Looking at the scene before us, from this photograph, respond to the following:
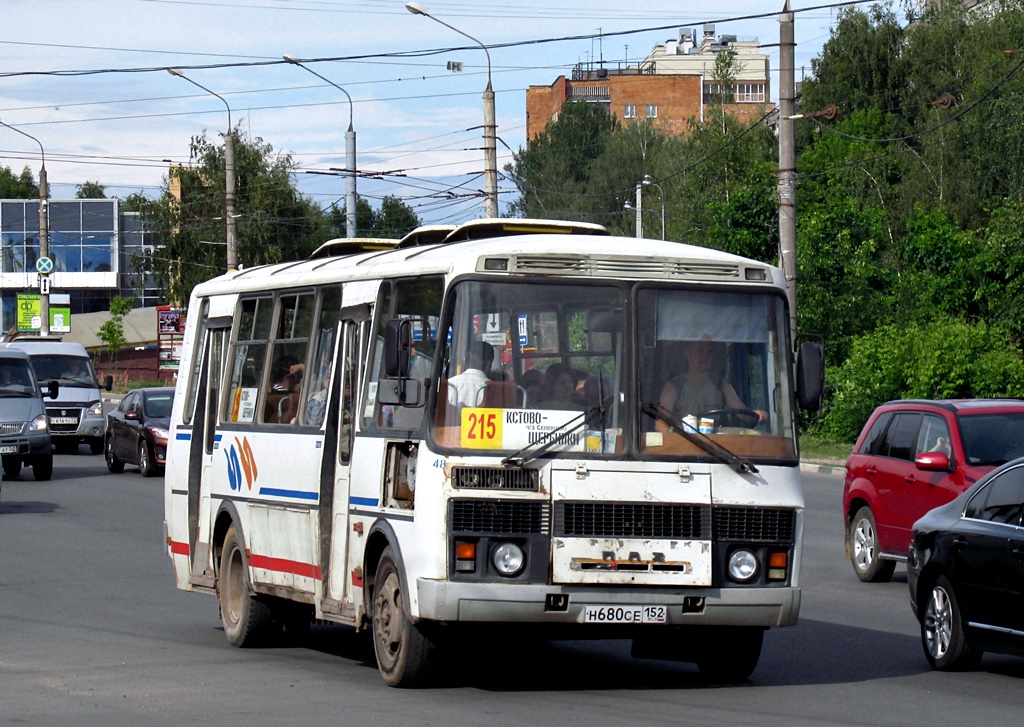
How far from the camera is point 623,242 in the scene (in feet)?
30.6

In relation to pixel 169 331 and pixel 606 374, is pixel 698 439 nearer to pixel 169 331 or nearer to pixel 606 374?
pixel 606 374

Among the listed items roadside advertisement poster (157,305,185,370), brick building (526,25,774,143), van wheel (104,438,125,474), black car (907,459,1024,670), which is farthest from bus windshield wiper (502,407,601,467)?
brick building (526,25,774,143)

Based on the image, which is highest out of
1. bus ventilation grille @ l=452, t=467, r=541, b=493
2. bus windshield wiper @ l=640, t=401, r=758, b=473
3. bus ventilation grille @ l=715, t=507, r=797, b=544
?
bus windshield wiper @ l=640, t=401, r=758, b=473

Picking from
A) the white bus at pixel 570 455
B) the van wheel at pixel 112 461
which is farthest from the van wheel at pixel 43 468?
the white bus at pixel 570 455

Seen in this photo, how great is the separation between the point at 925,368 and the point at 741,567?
24124mm

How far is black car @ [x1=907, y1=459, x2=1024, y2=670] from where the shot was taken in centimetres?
945

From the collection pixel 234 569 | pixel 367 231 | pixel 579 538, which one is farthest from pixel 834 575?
pixel 367 231

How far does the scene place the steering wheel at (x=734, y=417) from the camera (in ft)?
29.5

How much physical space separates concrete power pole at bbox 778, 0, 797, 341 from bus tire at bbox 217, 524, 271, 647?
1616cm

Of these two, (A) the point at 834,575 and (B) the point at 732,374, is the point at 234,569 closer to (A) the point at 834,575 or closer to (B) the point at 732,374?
(B) the point at 732,374

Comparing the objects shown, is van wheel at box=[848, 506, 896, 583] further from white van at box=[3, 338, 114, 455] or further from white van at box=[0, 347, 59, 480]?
white van at box=[3, 338, 114, 455]

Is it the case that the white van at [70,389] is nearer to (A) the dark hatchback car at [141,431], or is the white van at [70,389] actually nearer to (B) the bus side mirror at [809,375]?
(A) the dark hatchback car at [141,431]

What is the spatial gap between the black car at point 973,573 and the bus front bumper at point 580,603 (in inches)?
56.8

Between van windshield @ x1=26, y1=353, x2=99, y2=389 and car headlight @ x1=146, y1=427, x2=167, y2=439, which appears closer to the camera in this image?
car headlight @ x1=146, y1=427, x2=167, y2=439
